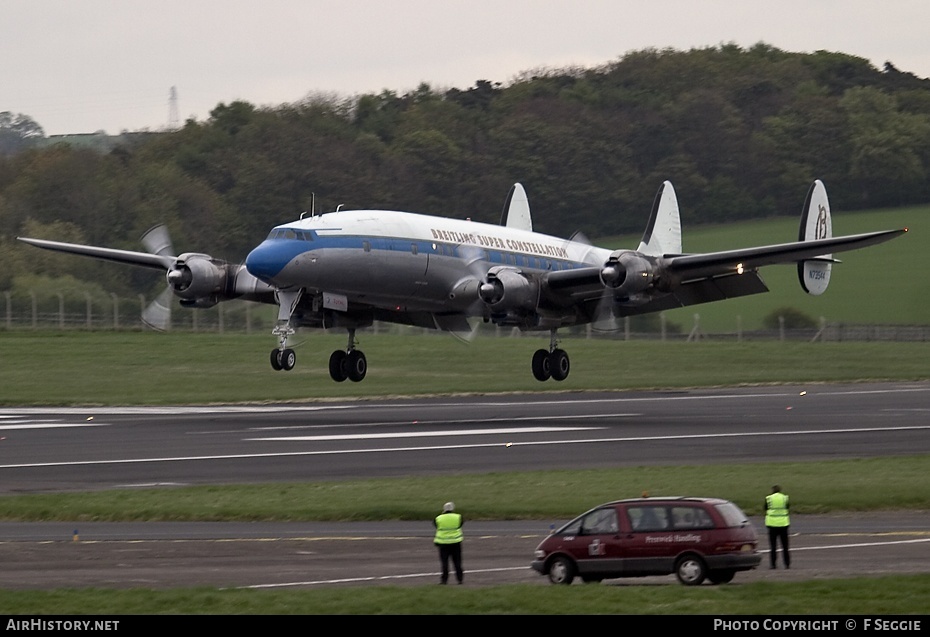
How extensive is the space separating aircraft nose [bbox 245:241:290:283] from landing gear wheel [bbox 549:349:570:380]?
11.9 meters

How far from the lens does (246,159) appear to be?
98.2 metres

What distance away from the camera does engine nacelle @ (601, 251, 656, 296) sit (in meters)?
44.3

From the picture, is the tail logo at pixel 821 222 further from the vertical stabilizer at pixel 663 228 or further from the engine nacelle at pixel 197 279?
the engine nacelle at pixel 197 279

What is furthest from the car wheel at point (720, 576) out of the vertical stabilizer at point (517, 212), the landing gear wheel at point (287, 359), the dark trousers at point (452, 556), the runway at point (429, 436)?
the vertical stabilizer at point (517, 212)

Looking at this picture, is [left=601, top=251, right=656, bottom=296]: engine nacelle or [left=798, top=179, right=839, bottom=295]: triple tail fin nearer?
[left=601, top=251, right=656, bottom=296]: engine nacelle

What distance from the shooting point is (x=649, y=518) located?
71.8 ft

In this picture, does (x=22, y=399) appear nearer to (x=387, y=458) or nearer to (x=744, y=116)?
(x=387, y=458)

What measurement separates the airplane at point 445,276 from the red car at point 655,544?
21.4m

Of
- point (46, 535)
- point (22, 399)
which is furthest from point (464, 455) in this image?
point (22, 399)

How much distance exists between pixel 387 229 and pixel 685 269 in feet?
33.0

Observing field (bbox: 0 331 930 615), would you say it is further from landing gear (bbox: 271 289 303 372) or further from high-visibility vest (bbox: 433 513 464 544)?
landing gear (bbox: 271 289 303 372)

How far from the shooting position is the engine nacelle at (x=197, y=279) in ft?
153

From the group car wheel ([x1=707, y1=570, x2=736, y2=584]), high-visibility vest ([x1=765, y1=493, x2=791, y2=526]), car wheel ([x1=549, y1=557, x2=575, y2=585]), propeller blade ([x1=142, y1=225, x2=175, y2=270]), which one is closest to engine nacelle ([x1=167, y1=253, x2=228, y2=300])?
propeller blade ([x1=142, y1=225, x2=175, y2=270])
